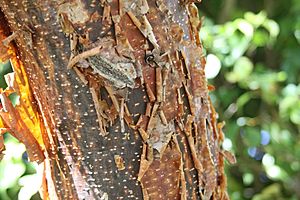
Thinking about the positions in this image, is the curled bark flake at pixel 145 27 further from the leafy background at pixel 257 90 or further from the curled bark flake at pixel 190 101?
the leafy background at pixel 257 90

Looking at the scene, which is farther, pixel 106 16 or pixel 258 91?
pixel 258 91

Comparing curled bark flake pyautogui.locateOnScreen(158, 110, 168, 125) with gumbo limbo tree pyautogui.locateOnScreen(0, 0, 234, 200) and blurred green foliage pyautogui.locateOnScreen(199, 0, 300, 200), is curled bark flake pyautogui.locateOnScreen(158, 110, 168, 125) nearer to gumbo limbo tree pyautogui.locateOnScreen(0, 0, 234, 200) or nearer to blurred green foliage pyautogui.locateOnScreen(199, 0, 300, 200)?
gumbo limbo tree pyautogui.locateOnScreen(0, 0, 234, 200)

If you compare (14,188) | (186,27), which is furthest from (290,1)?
(186,27)

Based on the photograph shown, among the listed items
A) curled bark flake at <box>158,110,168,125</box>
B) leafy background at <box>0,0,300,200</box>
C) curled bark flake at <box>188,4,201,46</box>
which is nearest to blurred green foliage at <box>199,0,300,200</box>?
leafy background at <box>0,0,300,200</box>

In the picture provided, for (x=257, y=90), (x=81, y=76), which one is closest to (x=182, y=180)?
(x=81, y=76)

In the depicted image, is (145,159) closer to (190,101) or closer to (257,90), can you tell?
(190,101)

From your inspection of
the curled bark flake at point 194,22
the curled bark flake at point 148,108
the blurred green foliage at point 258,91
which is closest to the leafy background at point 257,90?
the blurred green foliage at point 258,91

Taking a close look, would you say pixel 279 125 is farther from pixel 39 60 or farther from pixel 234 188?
pixel 39 60
